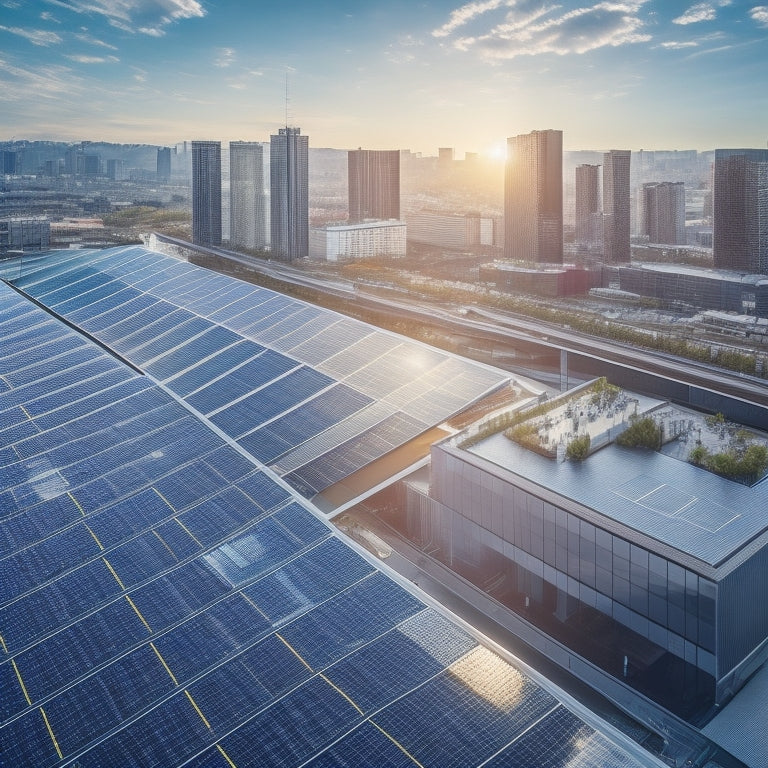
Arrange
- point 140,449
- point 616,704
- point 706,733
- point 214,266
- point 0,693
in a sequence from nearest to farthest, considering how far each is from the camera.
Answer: point 0,693, point 706,733, point 616,704, point 140,449, point 214,266

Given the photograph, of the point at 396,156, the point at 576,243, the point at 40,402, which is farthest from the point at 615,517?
the point at 396,156

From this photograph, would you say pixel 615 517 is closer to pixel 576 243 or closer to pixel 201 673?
pixel 201 673

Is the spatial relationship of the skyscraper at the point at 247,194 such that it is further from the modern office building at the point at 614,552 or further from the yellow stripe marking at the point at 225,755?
the yellow stripe marking at the point at 225,755

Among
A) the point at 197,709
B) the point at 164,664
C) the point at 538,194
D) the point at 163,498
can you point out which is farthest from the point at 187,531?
the point at 538,194

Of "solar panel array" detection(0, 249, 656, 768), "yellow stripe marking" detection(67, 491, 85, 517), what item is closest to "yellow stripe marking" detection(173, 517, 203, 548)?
"solar panel array" detection(0, 249, 656, 768)

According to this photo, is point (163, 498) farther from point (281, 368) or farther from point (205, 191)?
point (205, 191)

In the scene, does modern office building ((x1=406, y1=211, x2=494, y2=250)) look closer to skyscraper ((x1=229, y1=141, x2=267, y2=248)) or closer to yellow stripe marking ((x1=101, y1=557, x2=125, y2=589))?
skyscraper ((x1=229, y1=141, x2=267, y2=248))

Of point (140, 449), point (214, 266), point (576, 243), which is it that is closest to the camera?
point (140, 449)

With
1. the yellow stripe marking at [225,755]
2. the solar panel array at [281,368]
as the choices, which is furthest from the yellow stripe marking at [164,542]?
the yellow stripe marking at [225,755]
